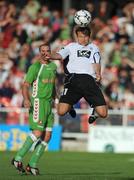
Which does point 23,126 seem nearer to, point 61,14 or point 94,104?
point 61,14

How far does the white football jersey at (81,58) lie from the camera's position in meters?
13.6

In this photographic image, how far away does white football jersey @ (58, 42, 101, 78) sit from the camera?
44.6 ft

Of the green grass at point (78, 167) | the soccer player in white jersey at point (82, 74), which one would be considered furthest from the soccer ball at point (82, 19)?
the green grass at point (78, 167)

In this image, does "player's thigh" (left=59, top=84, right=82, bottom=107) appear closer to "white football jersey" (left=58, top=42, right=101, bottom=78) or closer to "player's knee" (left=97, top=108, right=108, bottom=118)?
"white football jersey" (left=58, top=42, right=101, bottom=78)

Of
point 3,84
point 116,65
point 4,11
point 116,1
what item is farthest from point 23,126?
point 116,1

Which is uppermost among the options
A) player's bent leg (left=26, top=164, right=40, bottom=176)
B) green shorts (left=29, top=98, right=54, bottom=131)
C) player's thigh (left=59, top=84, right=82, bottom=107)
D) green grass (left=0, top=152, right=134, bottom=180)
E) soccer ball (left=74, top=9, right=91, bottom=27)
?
soccer ball (left=74, top=9, right=91, bottom=27)

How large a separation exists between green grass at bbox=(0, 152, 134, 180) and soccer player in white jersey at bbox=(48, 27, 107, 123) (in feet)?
3.54

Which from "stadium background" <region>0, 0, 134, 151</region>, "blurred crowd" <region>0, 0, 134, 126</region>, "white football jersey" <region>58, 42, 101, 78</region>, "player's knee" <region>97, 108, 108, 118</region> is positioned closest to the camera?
"player's knee" <region>97, 108, 108, 118</region>

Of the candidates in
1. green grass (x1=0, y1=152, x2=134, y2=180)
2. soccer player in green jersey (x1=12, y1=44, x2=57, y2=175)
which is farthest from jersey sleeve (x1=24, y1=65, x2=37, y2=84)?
green grass (x1=0, y1=152, x2=134, y2=180)

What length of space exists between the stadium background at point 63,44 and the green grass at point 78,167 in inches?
90.3

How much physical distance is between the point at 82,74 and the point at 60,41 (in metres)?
11.5

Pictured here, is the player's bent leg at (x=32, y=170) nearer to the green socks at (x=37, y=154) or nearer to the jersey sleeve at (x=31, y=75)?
the green socks at (x=37, y=154)

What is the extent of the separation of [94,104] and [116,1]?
1450 centimetres

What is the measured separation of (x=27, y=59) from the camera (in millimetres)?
24781
